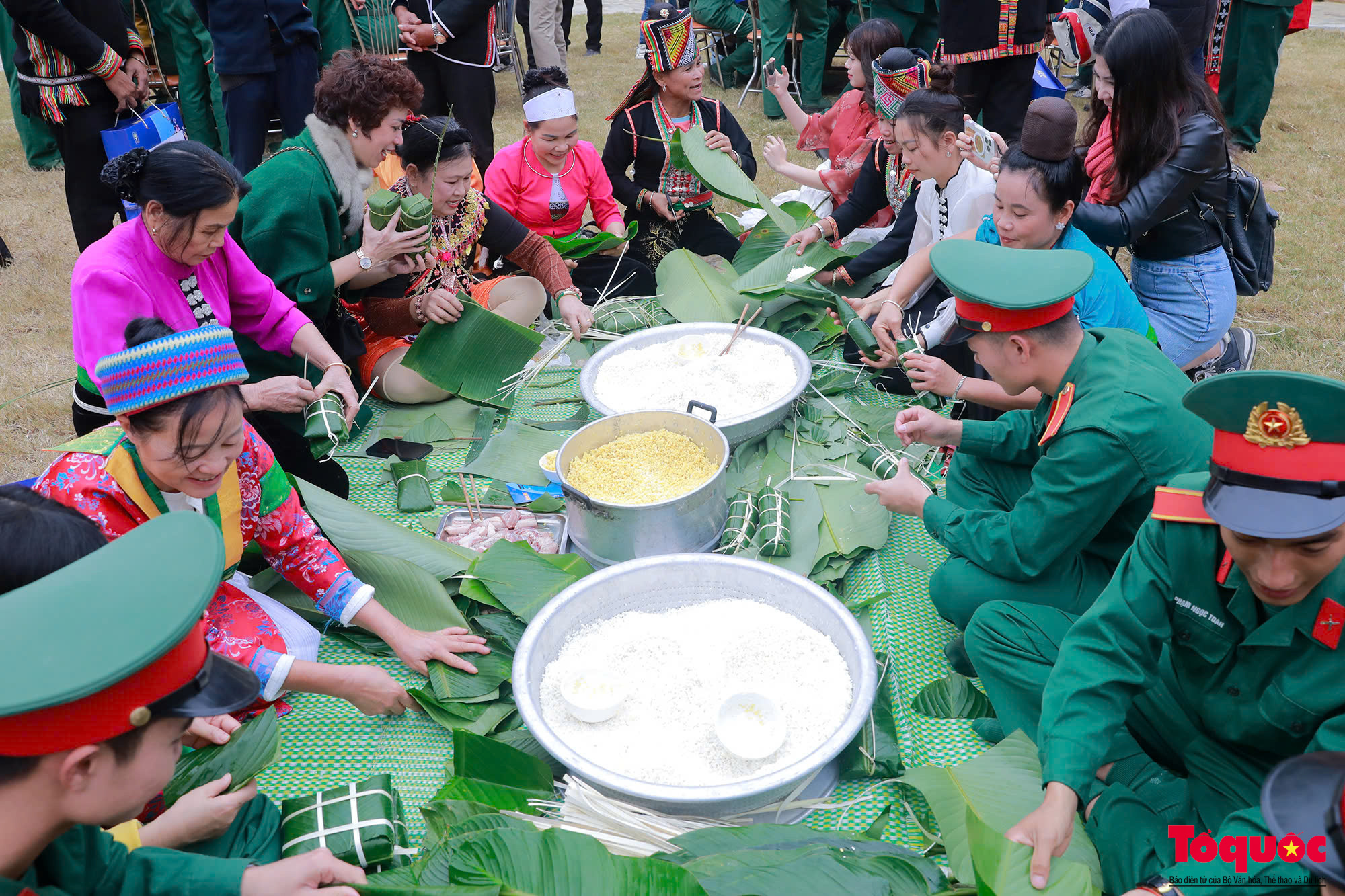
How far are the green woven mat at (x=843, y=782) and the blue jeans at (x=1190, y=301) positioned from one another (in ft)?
4.61

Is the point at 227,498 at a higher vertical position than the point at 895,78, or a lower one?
lower

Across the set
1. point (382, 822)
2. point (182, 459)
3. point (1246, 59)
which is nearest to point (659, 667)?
point (382, 822)

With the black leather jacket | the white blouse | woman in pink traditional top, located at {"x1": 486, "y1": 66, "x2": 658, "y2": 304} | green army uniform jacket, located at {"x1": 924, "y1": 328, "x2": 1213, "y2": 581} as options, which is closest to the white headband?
woman in pink traditional top, located at {"x1": 486, "y1": 66, "x2": 658, "y2": 304}

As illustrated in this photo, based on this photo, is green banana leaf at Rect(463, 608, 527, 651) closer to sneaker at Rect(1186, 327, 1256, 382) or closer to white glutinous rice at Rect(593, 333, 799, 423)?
white glutinous rice at Rect(593, 333, 799, 423)

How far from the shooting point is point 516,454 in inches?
124

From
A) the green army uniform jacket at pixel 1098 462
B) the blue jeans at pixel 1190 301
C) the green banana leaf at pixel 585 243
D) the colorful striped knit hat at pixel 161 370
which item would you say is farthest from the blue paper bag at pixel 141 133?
the blue jeans at pixel 1190 301

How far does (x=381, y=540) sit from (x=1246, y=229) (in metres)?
3.09

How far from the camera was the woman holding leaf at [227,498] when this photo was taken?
1896mm

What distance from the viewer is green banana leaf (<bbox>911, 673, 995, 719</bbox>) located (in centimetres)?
222

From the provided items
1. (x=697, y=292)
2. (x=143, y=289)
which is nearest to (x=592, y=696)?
(x=143, y=289)

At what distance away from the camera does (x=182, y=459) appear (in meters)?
1.92

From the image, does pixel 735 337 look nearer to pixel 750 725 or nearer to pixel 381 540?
pixel 381 540

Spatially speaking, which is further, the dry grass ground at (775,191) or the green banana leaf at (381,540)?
the dry grass ground at (775,191)

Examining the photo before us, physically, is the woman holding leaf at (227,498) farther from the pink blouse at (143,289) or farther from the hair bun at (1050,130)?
the hair bun at (1050,130)
